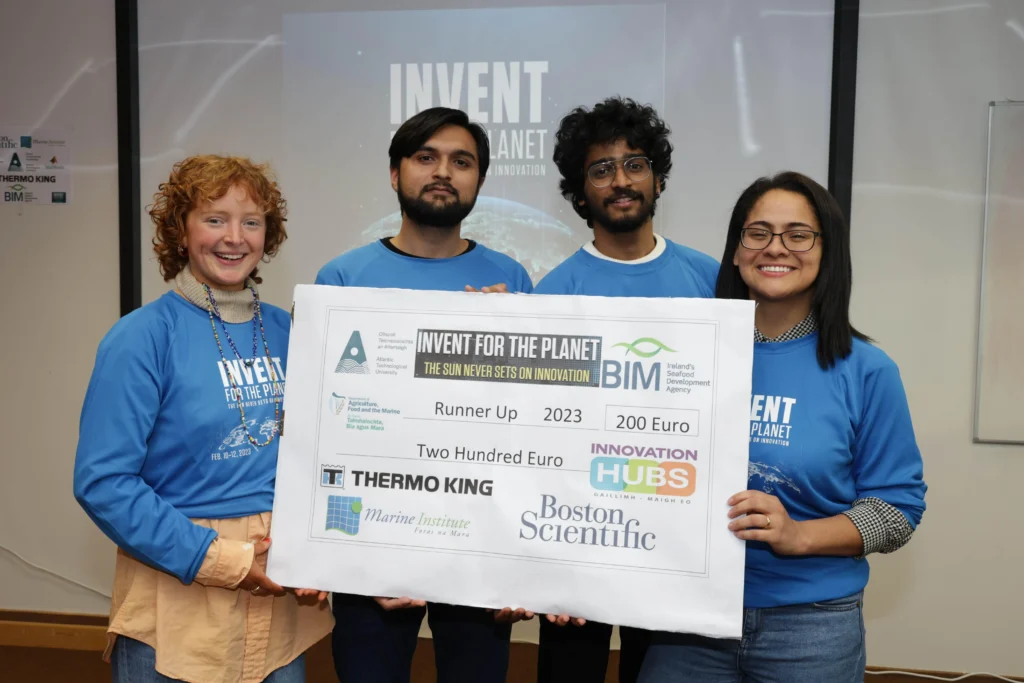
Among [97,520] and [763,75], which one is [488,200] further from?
[97,520]

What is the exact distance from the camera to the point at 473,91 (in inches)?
124

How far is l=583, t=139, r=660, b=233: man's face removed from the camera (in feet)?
6.45

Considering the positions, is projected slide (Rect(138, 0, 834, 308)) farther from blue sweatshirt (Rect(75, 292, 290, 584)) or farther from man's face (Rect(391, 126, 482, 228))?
blue sweatshirt (Rect(75, 292, 290, 584))

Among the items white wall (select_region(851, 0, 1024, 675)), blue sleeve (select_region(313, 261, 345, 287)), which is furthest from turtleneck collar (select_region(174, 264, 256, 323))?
white wall (select_region(851, 0, 1024, 675))

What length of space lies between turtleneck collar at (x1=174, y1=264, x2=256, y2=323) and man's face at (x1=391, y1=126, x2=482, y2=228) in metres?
0.51

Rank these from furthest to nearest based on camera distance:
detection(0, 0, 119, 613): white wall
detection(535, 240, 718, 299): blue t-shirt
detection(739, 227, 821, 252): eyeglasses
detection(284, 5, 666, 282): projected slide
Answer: detection(0, 0, 119, 613): white wall < detection(284, 5, 666, 282): projected slide < detection(535, 240, 718, 299): blue t-shirt < detection(739, 227, 821, 252): eyeglasses

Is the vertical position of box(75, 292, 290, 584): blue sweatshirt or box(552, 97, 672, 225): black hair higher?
box(552, 97, 672, 225): black hair

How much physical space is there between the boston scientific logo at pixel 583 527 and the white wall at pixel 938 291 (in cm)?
205

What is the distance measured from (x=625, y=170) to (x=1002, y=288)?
1908 millimetres

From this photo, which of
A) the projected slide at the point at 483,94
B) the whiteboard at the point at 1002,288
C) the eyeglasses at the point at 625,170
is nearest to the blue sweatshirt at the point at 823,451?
the eyeglasses at the point at 625,170

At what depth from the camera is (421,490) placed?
153 cm

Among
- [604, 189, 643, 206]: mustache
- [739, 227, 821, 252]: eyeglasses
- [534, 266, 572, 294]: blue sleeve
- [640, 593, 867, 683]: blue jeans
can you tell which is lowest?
[640, 593, 867, 683]: blue jeans

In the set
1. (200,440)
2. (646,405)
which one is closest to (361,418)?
(200,440)

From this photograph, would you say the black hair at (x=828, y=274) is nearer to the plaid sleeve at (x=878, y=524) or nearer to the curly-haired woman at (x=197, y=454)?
the plaid sleeve at (x=878, y=524)
